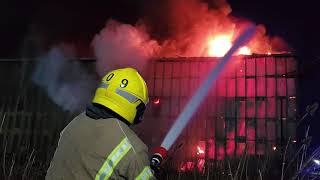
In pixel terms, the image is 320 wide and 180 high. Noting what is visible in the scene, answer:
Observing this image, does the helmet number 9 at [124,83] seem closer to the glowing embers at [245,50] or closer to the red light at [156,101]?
the red light at [156,101]

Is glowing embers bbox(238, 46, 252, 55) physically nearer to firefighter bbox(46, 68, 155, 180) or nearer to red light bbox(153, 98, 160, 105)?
red light bbox(153, 98, 160, 105)

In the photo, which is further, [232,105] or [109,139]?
[232,105]

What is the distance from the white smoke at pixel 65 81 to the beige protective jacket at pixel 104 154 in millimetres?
7409

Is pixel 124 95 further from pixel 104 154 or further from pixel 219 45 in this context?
pixel 219 45

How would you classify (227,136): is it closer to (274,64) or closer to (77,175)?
(274,64)

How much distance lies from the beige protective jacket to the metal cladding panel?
660cm

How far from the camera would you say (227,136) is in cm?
862

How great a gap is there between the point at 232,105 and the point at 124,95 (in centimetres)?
688

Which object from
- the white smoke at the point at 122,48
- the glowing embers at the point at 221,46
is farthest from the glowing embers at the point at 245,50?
the white smoke at the point at 122,48

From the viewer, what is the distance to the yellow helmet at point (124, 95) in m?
2.20

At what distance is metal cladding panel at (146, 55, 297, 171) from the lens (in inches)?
332

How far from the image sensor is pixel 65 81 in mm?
9867

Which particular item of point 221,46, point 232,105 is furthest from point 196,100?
point 221,46

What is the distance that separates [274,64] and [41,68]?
665cm
